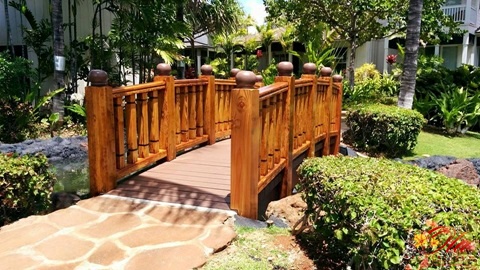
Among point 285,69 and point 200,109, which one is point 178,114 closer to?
point 200,109

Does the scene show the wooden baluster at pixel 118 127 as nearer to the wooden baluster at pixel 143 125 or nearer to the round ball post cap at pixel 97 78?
the round ball post cap at pixel 97 78

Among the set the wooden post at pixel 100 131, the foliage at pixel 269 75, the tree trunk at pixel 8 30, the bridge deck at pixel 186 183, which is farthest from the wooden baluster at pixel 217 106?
the tree trunk at pixel 8 30

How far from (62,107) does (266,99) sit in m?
7.18

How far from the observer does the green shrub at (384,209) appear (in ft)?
7.44

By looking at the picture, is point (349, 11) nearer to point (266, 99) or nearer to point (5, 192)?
point (266, 99)

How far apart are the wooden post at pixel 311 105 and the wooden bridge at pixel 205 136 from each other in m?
0.02

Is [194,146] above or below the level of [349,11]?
below

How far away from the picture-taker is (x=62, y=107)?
32.1ft

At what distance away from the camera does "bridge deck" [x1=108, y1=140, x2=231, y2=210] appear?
13.6 ft

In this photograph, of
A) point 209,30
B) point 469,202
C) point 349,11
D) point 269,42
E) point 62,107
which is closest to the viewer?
point 469,202

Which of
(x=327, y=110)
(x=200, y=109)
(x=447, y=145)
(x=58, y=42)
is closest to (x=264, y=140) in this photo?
(x=200, y=109)

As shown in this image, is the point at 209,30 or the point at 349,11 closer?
the point at 349,11

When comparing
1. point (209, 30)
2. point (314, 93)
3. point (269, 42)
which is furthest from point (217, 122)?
point (269, 42)

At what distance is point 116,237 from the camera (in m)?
3.30
